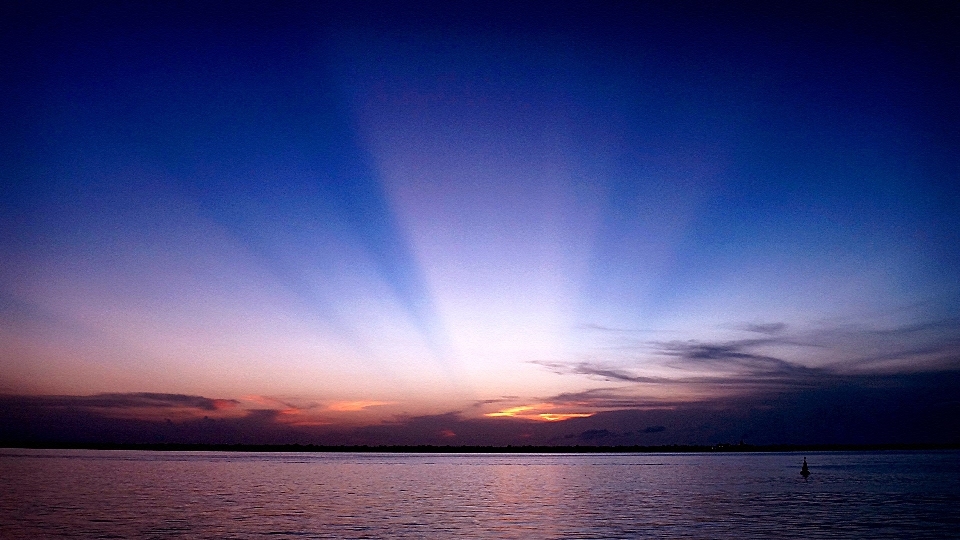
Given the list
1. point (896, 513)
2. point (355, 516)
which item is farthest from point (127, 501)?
point (896, 513)

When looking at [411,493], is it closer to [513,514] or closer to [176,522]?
[513,514]

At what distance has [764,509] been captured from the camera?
5319cm

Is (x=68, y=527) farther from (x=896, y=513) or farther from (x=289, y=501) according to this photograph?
(x=896, y=513)

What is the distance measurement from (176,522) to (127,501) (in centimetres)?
1721

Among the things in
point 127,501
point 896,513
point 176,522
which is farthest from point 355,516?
point 896,513

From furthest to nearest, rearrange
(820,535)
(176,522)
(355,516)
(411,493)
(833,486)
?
1. (833,486)
2. (411,493)
3. (355,516)
4. (176,522)
5. (820,535)

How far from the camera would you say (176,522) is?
4394 cm

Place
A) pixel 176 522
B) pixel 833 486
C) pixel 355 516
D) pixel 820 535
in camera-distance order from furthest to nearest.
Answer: pixel 833 486 < pixel 355 516 < pixel 176 522 < pixel 820 535

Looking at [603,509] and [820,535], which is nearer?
[820,535]

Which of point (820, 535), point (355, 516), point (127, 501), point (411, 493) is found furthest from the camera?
point (411, 493)

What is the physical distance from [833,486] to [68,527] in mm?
76609

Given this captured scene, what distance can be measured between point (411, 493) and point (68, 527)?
117ft

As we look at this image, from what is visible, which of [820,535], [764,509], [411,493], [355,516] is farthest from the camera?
[411,493]

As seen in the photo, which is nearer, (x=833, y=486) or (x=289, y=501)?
(x=289, y=501)
